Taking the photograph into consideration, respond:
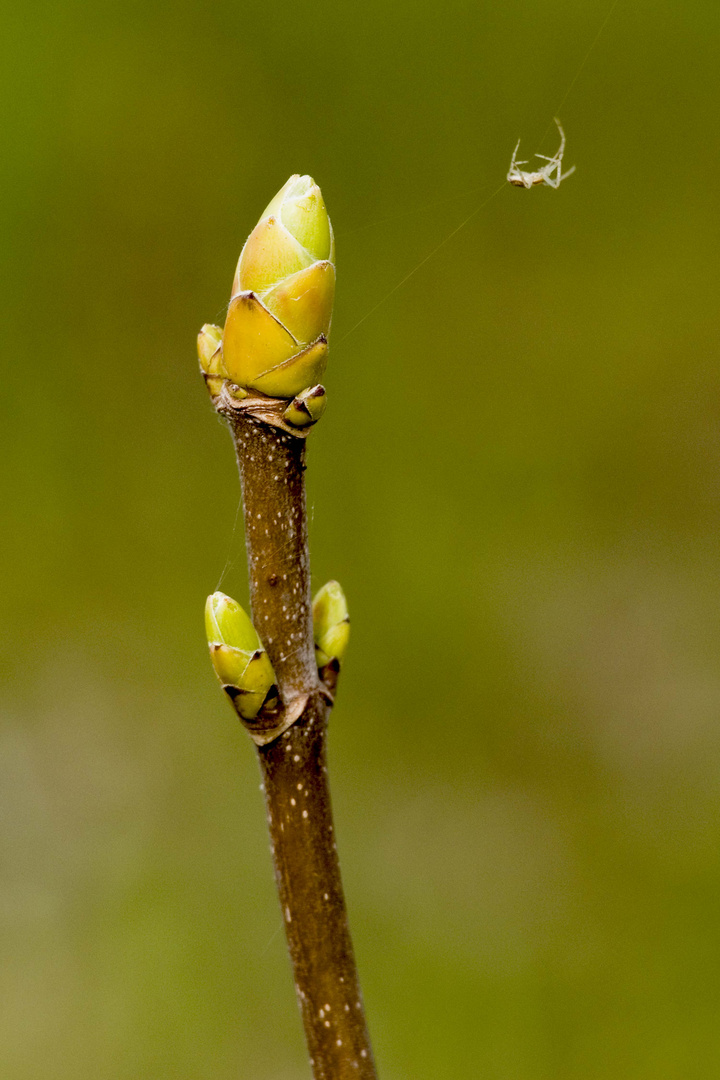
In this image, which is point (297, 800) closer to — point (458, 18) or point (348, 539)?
point (348, 539)

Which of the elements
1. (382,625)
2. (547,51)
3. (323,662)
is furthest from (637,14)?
(323,662)

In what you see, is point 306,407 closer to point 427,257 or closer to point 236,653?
point 236,653

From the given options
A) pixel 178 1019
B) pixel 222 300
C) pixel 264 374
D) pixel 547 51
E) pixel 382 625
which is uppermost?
pixel 547 51

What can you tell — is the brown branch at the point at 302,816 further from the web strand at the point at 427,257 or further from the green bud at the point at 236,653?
the web strand at the point at 427,257

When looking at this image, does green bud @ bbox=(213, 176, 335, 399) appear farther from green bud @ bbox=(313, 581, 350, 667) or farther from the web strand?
the web strand

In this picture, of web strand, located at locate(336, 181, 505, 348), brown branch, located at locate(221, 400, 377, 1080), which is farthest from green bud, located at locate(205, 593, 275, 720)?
web strand, located at locate(336, 181, 505, 348)

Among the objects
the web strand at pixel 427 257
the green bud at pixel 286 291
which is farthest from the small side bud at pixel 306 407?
the web strand at pixel 427 257
